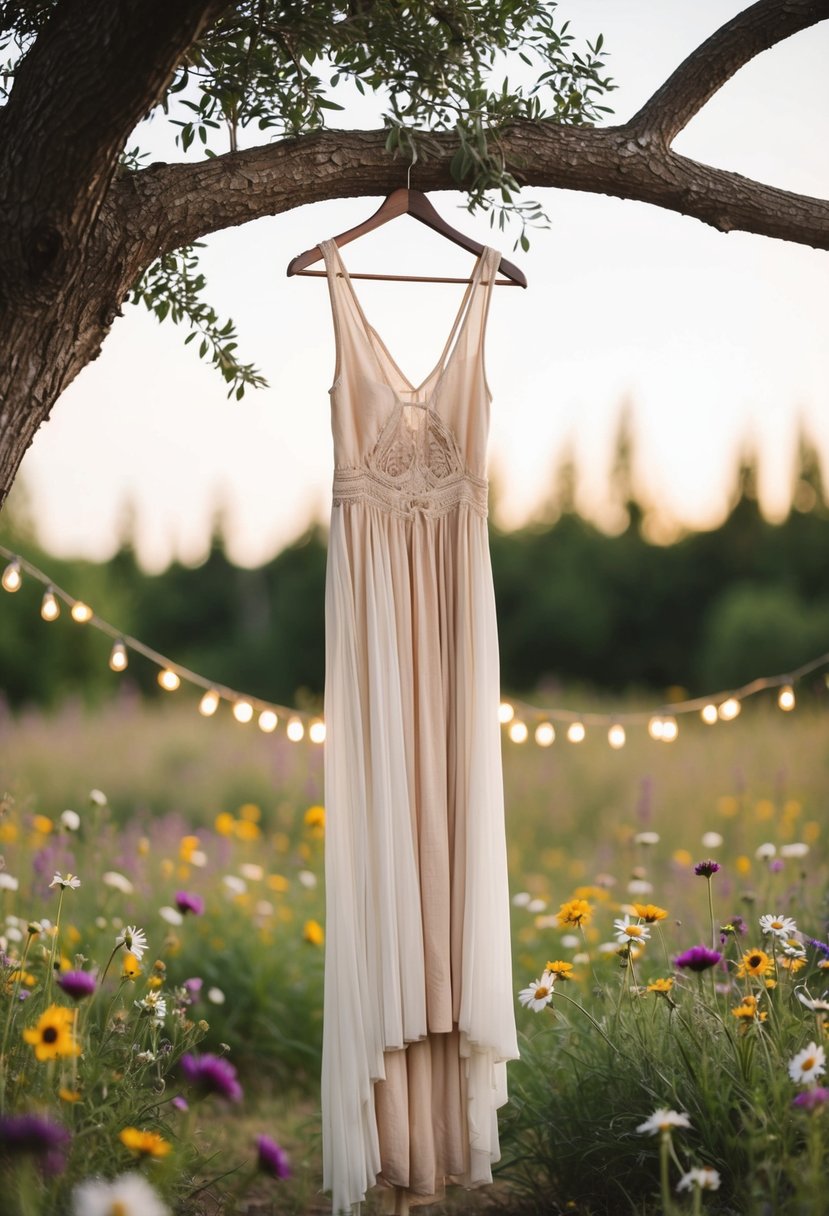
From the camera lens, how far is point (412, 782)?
2311mm

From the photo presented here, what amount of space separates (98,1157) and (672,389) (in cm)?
476

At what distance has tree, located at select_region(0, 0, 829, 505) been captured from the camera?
1964 mm

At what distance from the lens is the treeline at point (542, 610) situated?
7293 millimetres

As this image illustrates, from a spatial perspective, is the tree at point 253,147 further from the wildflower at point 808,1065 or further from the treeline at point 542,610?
the treeline at point 542,610

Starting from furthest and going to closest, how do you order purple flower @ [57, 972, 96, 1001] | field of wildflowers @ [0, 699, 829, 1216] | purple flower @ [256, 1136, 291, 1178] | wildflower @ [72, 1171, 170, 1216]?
field of wildflowers @ [0, 699, 829, 1216] < purple flower @ [57, 972, 96, 1001] < purple flower @ [256, 1136, 291, 1178] < wildflower @ [72, 1171, 170, 1216]

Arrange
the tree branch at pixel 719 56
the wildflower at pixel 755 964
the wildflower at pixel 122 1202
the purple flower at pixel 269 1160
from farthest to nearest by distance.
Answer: the tree branch at pixel 719 56
the wildflower at pixel 755 964
the purple flower at pixel 269 1160
the wildflower at pixel 122 1202

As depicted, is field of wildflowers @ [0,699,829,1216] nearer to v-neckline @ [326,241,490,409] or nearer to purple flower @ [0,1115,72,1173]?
purple flower @ [0,1115,72,1173]

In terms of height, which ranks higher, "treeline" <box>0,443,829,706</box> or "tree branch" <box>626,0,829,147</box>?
"treeline" <box>0,443,829,706</box>

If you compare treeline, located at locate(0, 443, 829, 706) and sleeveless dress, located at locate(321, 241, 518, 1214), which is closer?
sleeveless dress, located at locate(321, 241, 518, 1214)

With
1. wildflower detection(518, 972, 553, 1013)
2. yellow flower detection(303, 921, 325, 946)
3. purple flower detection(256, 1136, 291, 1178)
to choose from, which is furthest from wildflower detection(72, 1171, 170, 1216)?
yellow flower detection(303, 921, 325, 946)

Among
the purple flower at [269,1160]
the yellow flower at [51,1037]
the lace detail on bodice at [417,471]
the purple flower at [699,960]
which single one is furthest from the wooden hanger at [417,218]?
the purple flower at [269,1160]

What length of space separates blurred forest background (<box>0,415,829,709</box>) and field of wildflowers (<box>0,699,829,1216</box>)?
1.31m

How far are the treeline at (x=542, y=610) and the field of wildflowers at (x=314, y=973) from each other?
1318 millimetres

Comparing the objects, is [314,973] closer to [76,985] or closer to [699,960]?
[699,960]
